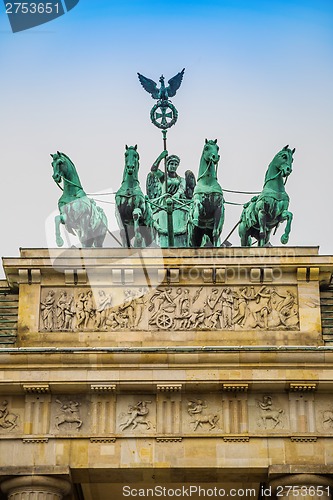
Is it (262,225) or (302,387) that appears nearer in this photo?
(302,387)

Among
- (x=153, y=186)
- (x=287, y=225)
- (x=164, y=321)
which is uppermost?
(x=153, y=186)

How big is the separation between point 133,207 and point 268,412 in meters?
5.72

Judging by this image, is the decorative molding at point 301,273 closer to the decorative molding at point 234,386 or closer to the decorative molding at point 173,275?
the decorative molding at point 173,275

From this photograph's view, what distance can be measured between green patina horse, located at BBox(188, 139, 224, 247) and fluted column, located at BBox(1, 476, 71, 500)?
255 inches

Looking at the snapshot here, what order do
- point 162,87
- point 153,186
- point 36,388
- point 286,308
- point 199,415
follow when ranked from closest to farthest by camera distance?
point 36,388, point 199,415, point 286,308, point 162,87, point 153,186

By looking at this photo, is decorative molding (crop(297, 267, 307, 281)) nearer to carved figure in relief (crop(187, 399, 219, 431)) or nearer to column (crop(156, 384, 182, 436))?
carved figure in relief (crop(187, 399, 219, 431))

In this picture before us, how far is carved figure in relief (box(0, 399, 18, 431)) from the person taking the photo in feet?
88.7

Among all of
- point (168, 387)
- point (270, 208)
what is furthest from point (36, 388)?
point (270, 208)

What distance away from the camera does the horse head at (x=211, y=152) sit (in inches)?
1184

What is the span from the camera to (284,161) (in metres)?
30.5

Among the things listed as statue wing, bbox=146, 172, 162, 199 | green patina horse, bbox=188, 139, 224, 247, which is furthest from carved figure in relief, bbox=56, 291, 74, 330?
statue wing, bbox=146, 172, 162, 199

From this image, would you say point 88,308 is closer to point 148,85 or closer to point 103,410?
point 103,410

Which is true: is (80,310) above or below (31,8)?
below

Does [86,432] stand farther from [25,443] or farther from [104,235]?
[104,235]
